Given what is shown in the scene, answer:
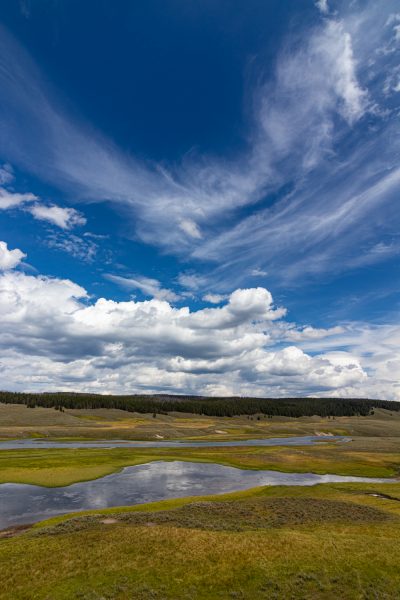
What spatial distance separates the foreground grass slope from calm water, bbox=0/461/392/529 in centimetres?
777

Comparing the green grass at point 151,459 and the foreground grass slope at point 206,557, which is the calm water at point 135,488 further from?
the foreground grass slope at point 206,557

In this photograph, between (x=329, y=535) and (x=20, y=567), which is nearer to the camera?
(x=20, y=567)

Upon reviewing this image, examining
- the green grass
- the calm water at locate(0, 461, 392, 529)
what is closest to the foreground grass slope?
the calm water at locate(0, 461, 392, 529)

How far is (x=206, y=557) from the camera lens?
26.2 m

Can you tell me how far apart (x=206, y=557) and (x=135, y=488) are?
34931 millimetres

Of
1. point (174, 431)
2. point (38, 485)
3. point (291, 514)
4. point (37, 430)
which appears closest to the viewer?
point (291, 514)

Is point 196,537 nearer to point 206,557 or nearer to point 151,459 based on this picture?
point 206,557

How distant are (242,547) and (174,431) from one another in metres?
153

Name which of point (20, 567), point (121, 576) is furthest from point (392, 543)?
point (20, 567)

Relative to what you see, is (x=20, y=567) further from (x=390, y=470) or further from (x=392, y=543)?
(x=390, y=470)

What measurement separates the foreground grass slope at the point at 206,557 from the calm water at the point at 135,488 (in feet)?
25.5

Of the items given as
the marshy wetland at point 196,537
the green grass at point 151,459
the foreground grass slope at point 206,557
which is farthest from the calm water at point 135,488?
the foreground grass slope at point 206,557

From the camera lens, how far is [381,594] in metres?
21.5

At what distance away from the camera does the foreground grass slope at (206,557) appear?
A: 22078mm
